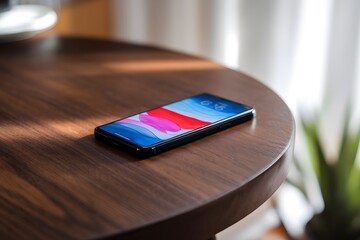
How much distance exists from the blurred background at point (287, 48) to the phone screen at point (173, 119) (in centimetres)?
44

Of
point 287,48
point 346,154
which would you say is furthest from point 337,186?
point 287,48

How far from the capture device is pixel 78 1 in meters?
1.39

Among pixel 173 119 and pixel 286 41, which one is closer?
pixel 173 119

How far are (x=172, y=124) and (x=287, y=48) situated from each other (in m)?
0.59

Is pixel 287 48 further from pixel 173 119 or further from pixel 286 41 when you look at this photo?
pixel 173 119

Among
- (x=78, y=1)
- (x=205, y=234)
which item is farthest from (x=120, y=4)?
(x=205, y=234)

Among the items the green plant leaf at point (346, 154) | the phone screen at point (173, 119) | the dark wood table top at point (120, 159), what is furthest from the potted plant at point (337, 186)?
the phone screen at point (173, 119)

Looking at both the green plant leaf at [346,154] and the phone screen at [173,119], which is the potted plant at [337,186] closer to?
the green plant leaf at [346,154]

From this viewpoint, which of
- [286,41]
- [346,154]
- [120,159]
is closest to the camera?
[120,159]

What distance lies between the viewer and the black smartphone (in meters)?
0.60

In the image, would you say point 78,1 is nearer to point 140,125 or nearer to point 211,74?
point 211,74

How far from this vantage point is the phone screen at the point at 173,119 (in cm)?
61

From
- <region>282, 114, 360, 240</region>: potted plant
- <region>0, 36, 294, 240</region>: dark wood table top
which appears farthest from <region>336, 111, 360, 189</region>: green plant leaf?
<region>0, 36, 294, 240</region>: dark wood table top

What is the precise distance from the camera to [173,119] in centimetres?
65
